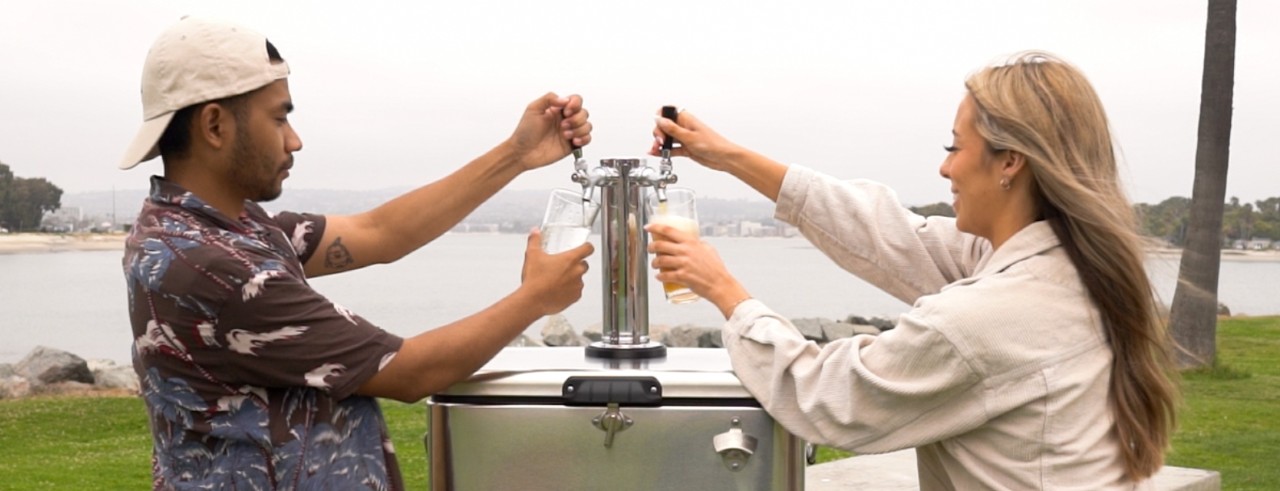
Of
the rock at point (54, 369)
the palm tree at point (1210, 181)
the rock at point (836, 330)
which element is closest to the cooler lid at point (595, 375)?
the palm tree at point (1210, 181)

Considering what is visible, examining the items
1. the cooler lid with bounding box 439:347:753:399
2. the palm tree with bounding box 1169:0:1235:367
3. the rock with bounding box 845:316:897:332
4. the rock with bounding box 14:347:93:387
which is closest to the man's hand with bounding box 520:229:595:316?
the cooler lid with bounding box 439:347:753:399

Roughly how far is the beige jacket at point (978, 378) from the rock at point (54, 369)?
9.07m

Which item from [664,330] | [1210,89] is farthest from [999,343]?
[664,330]

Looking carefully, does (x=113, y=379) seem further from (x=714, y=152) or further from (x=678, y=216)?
(x=678, y=216)

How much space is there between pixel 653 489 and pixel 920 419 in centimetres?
46

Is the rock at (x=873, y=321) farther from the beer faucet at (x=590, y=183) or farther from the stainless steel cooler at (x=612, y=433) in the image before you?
the stainless steel cooler at (x=612, y=433)

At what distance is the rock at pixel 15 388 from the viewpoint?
9.66 metres

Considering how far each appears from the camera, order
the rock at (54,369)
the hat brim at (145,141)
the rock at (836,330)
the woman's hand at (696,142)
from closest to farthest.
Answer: the hat brim at (145,141)
the woman's hand at (696,142)
the rock at (54,369)
the rock at (836,330)

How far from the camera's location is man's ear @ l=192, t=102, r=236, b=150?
218 centimetres

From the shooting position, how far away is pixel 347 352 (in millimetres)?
2094

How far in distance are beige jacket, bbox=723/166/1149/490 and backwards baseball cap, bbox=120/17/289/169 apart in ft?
2.99

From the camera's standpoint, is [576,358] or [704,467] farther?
[576,358]

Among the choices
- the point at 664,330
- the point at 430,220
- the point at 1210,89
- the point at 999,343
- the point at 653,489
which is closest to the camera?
the point at 999,343

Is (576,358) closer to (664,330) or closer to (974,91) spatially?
(974,91)
